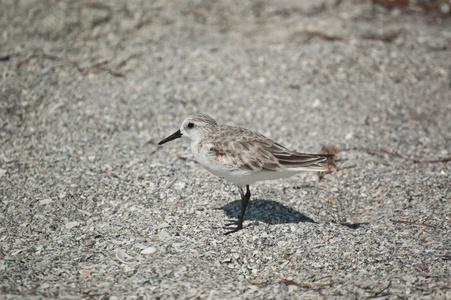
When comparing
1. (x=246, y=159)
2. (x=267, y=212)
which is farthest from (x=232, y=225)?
(x=246, y=159)

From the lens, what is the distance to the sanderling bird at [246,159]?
446 centimetres

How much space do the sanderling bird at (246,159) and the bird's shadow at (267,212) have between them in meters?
0.26

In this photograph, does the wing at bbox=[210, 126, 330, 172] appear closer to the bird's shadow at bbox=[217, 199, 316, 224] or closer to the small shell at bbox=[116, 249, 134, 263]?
the bird's shadow at bbox=[217, 199, 316, 224]

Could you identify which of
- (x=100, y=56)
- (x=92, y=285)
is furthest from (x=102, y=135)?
(x=92, y=285)

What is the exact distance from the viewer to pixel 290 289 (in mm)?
3777

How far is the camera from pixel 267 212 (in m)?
4.99

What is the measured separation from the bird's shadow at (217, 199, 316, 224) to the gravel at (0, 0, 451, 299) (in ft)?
0.07

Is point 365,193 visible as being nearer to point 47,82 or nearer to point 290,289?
point 290,289

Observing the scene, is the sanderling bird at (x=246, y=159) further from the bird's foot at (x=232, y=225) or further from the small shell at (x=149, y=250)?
the small shell at (x=149, y=250)

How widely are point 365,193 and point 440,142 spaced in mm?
2041

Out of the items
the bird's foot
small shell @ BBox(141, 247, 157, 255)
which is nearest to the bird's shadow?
the bird's foot

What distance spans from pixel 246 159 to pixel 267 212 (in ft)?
2.88

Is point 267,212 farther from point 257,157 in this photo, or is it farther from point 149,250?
point 149,250

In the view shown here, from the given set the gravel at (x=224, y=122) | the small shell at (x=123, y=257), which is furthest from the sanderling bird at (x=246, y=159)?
the small shell at (x=123, y=257)
